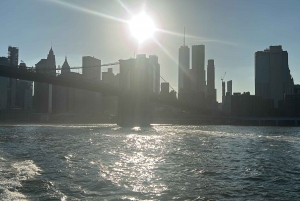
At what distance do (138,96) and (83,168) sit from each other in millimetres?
56579

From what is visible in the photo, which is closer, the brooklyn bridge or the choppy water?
the choppy water

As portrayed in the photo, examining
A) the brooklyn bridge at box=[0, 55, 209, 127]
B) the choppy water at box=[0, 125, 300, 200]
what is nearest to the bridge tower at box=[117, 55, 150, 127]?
the brooklyn bridge at box=[0, 55, 209, 127]

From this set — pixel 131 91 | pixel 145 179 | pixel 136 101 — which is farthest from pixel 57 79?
pixel 145 179

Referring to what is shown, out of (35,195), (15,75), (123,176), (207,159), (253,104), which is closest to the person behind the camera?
(35,195)

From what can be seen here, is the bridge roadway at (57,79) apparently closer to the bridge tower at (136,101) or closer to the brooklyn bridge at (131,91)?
the brooklyn bridge at (131,91)

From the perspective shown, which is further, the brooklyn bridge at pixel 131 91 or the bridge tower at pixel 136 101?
the bridge tower at pixel 136 101

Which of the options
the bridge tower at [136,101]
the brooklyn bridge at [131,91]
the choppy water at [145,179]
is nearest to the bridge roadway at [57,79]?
the brooklyn bridge at [131,91]

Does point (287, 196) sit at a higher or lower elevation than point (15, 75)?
lower

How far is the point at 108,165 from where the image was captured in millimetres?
15789

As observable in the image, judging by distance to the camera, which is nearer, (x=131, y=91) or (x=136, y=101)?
(x=136, y=101)

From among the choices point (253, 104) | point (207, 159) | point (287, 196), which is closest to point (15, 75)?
point (207, 159)

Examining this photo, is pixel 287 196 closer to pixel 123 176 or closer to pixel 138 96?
pixel 123 176

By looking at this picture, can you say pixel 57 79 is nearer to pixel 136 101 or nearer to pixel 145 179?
pixel 136 101

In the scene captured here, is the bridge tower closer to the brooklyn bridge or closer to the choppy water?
the brooklyn bridge
